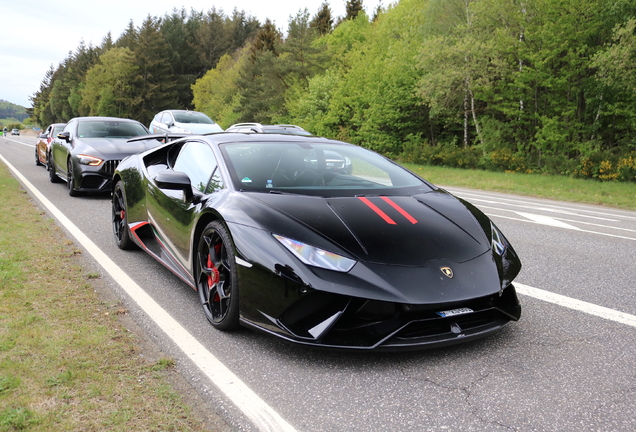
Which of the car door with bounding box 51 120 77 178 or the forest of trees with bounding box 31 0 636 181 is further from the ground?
the forest of trees with bounding box 31 0 636 181

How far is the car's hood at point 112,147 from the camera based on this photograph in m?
9.64

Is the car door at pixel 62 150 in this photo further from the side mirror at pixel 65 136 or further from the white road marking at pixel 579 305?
the white road marking at pixel 579 305

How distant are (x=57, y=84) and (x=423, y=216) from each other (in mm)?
138116

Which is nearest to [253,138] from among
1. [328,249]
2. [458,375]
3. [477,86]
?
[328,249]

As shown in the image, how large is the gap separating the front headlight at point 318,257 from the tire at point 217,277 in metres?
0.48

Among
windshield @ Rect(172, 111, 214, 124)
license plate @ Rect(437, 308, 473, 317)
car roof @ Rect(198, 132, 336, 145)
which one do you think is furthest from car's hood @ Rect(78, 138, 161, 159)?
windshield @ Rect(172, 111, 214, 124)

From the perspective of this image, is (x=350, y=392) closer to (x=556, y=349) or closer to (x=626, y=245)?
(x=556, y=349)

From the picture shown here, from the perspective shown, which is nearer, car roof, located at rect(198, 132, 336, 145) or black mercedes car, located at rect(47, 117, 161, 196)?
car roof, located at rect(198, 132, 336, 145)

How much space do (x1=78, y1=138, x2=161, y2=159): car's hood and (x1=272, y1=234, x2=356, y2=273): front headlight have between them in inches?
299

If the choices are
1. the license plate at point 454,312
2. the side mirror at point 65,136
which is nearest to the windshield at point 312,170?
the license plate at point 454,312

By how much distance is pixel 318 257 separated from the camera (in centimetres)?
288

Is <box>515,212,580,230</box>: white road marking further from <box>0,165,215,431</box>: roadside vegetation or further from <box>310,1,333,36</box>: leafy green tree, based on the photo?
<box>310,1,333,36</box>: leafy green tree

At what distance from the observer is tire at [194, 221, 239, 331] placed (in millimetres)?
3240

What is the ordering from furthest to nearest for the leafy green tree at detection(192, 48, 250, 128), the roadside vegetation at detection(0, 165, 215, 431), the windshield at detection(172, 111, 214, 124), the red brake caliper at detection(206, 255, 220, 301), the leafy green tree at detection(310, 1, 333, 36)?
the leafy green tree at detection(310, 1, 333, 36)
the leafy green tree at detection(192, 48, 250, 128)
the windshield at detection(172, 111, 214, 124)
the red brake caliper at detection(206, 255, 220, 301)
the roadside vegetation at detection(0, 165, 215, 431)
